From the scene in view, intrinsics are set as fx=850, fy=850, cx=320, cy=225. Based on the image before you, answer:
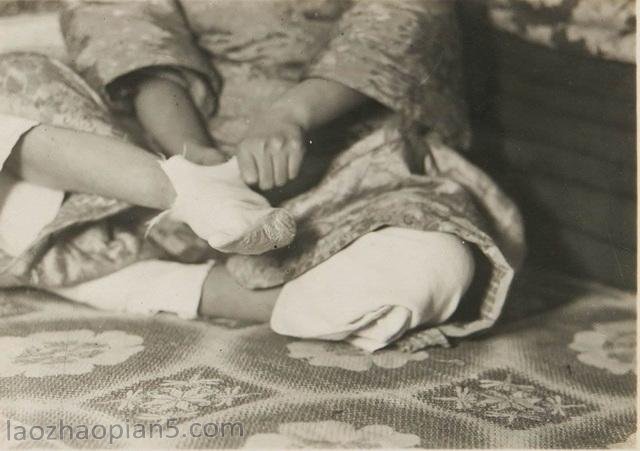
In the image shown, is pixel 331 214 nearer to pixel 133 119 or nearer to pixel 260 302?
pixel 260 302

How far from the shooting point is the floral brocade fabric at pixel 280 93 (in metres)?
0.76

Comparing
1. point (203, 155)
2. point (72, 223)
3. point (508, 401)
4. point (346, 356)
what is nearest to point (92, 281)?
point (72, 223)

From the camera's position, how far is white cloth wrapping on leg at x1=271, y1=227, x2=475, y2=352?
689 mm

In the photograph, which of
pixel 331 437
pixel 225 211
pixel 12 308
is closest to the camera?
pixel 331 437

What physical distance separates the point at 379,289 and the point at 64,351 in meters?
0.26

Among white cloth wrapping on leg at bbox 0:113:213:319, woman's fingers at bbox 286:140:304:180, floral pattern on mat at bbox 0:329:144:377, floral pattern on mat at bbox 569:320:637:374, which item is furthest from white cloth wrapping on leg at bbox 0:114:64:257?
floral pattern on mat at bbox 569:320:637:374

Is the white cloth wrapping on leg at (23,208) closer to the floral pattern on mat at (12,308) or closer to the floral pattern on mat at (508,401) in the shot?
the floral pattern on mat at (12,308)

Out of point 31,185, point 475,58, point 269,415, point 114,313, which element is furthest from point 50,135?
point 475,58

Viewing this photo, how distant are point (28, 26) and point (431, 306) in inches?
20.6

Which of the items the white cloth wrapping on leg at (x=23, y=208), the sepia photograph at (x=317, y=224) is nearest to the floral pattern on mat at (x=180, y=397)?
the sepia photograph at (x=317, y=224)

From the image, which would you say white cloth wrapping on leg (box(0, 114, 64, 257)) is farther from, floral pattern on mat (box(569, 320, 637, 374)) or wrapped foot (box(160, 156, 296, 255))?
floral pattern on mat (box(569, 320, 637, 374))

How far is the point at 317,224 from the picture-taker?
77cm

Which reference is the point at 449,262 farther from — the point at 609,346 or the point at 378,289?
the point at 609,346

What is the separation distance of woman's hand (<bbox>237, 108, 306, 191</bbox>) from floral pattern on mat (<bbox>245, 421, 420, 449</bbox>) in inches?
9.2
